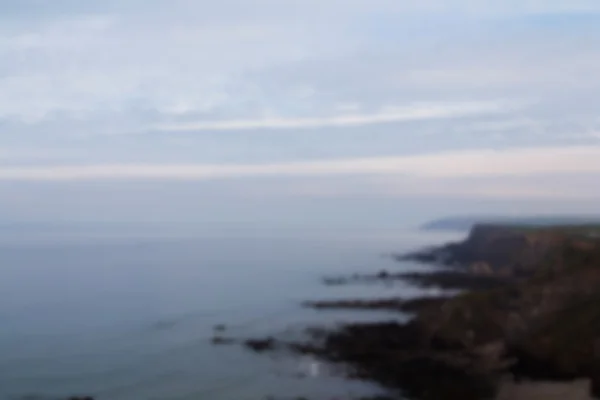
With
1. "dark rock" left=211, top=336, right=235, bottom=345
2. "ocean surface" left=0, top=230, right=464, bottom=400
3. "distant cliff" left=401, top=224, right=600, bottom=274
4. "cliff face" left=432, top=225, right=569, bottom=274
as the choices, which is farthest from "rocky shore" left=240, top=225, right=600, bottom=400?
"cliff face" left=432, top=225, right=569, bottom=274

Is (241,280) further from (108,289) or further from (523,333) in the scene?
(523,333)

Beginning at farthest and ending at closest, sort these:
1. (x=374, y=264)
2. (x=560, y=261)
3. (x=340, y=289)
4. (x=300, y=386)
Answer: (x=374, y=264), (x=340, y=289), (x=560, y=261), (x=300, y=386)

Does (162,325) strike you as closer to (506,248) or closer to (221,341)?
(221,341)

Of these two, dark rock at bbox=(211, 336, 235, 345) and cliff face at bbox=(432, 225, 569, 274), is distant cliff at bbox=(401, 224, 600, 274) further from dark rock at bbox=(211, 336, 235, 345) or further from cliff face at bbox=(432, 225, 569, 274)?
dark rock at bbox=(211, 336, 235, 345)

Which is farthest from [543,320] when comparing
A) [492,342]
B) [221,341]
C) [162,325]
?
[162,325]

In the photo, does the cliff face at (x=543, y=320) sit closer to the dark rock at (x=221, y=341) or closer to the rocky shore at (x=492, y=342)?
the rocky shore at (x=492, y=342)

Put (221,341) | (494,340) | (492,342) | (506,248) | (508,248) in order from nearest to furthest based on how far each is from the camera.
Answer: (492,342), (494,340), (221,341), (508,248), (506,248)

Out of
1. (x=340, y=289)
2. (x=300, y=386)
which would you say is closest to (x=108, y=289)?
(x=340, y=289)

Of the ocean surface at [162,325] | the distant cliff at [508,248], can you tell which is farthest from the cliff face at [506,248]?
the ocean surface at [162,325]
